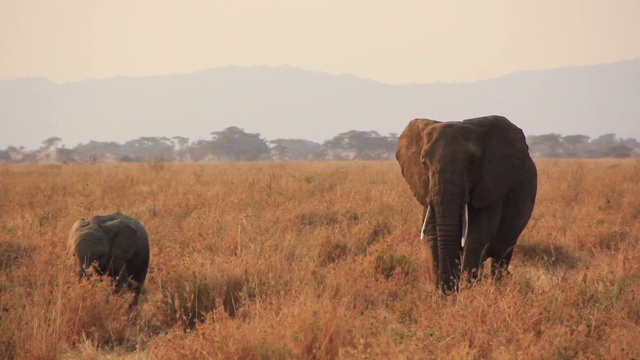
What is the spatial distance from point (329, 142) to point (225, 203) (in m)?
83.0

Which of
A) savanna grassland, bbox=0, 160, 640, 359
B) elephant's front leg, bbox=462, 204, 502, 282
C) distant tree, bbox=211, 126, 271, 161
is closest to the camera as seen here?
savanna grassland, bbox=0, 160, 640, 359

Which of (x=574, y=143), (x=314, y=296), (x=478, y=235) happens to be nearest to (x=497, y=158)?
(x=478, y=235)

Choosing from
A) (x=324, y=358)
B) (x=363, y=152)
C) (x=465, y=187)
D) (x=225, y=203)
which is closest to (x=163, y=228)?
(x=225, y=203)

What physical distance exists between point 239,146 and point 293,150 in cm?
1808

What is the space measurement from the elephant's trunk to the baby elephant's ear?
366 cm

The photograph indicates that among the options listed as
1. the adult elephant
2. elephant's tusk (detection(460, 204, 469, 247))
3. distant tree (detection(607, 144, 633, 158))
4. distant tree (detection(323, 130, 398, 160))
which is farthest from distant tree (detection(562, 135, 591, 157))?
elephant's tusk (detection(460, 204, 469, 247))

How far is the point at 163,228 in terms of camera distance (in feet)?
41.7

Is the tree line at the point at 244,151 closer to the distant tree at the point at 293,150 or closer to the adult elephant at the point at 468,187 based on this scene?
the distant tree at the point at 293,150

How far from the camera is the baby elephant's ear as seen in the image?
8469 mm

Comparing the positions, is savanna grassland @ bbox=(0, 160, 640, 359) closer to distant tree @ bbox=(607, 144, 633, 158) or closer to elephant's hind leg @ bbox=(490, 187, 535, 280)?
elephant's hind leg @ bbox=(490, 187, 535, 280)

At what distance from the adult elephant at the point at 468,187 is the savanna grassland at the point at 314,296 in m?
0.45

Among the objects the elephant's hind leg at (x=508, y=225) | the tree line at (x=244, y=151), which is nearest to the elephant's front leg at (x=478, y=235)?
the elephant's hind leg at (x=508, y=225)

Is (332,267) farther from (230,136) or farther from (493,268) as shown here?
(230,136)

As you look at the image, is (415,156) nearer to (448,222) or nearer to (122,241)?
(448,222)
